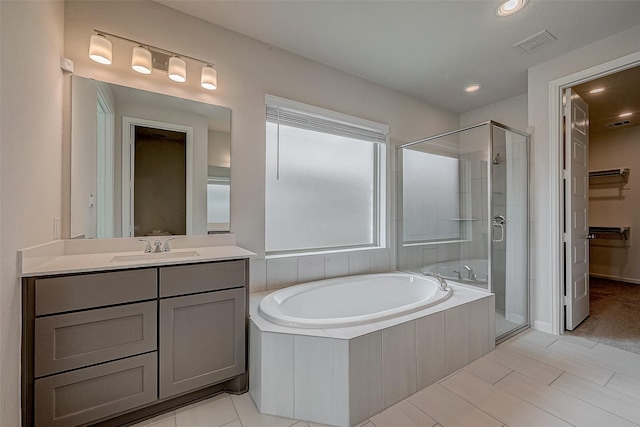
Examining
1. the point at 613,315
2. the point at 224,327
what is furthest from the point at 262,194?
the point at 613,315

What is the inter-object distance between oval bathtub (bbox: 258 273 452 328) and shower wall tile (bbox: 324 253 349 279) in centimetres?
10

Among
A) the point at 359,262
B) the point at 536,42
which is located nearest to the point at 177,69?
the point at 359,262

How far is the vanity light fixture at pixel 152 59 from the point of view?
162cm

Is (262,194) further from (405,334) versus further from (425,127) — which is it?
(425,127)

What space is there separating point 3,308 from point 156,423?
3.02 ft

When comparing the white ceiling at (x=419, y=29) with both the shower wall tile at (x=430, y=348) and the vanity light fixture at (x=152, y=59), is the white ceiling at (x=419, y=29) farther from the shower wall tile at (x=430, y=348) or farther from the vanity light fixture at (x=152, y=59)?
the shower wall tile at (x=430, y=348)

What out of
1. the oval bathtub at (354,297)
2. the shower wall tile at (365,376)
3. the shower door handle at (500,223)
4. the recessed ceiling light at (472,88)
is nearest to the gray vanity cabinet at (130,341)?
the oval bathtub at (354,297)

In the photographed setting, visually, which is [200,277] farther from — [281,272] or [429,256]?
[429,256]

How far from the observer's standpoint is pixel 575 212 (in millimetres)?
2537

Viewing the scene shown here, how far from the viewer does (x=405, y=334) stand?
161 centimetres

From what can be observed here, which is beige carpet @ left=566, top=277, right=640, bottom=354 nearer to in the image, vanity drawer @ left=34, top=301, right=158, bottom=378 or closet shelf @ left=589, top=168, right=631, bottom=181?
closet shelf @ left=589, top=168, right=631, bottom=181

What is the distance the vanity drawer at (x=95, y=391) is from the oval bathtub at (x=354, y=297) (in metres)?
0.66

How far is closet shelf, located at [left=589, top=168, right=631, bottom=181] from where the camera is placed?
4133 mm

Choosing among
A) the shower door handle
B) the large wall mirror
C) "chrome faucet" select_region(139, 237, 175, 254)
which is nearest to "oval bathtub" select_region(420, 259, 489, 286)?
the shower door handle
